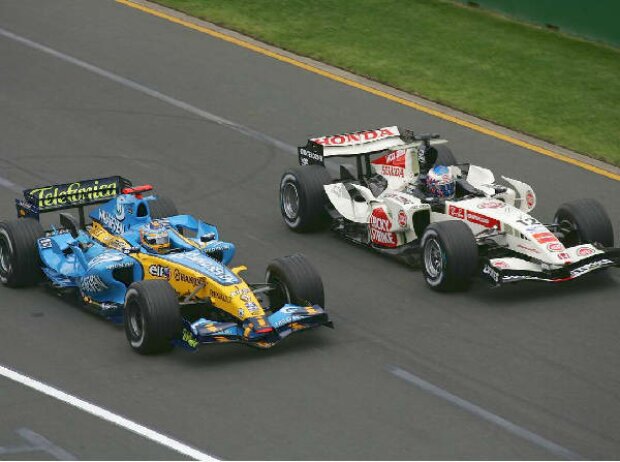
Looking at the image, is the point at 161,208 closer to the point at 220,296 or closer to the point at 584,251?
the point at 220,296

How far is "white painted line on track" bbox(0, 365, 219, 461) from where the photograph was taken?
16423 millimetres

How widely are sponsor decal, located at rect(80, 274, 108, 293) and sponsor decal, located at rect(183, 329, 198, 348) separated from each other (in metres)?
1.73

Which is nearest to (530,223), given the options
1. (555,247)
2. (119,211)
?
(555,247)

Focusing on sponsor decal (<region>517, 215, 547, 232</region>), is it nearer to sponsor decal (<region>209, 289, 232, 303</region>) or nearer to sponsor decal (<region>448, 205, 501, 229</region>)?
sponsor decal (<region>448, 205, 501, 229</region>)

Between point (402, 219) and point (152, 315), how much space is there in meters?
4.74

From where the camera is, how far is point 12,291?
21.1 m

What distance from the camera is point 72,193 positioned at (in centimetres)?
2161

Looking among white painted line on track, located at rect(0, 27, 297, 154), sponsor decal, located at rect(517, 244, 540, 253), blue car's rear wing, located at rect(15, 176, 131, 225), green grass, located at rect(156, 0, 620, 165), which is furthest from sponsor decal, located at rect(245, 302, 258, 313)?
green grass, located at rect(156, 0, 620, 165)

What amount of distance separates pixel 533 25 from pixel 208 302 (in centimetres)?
1535

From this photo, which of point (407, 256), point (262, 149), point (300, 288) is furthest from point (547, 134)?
point (300, 288)

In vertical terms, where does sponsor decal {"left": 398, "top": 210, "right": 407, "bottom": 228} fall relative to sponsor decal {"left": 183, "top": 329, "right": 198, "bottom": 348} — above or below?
above

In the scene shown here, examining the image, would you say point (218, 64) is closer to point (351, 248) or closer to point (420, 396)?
point (351, 248)

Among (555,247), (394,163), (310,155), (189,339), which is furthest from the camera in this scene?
(310,155)

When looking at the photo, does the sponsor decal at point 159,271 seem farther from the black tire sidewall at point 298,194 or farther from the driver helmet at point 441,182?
the driver helmet at point 441,182
